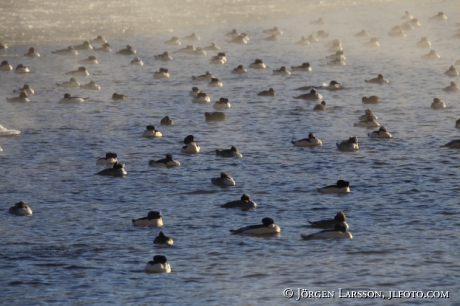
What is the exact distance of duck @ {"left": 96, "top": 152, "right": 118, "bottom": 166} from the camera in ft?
121

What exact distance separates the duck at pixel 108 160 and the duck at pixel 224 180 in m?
5.20

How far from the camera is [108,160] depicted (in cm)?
3688

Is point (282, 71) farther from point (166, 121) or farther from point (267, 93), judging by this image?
point (166, 121)

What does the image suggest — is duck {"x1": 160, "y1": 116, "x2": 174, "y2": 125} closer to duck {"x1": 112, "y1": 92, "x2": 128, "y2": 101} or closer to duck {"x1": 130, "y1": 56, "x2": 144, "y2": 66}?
duck {"x1": 112, "y1": 92, "x2": 128, "y2": 101}

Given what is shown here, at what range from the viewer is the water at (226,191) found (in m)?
23.6

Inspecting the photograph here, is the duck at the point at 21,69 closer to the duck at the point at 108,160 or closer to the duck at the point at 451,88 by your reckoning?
the duck at the point at 108,160

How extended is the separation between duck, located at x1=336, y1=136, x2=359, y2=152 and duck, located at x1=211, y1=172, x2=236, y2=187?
7.14 metres

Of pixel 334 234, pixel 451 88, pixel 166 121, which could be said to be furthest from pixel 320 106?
pixel 334 234

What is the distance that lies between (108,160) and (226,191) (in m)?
6.16

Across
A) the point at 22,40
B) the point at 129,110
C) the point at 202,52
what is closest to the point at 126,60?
the point at 202,52

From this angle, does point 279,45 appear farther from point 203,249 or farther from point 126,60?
point 203,249

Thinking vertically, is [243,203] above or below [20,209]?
below

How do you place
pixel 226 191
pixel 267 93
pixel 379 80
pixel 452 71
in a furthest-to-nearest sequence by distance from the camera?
pixel 452 71 → pixel 379 80 → pixel 267 93 → pixel 226 191

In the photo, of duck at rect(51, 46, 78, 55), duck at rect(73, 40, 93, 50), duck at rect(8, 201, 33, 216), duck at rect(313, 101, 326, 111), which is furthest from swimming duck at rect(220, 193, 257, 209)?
duck at rect(73, 40, 93, 50)
